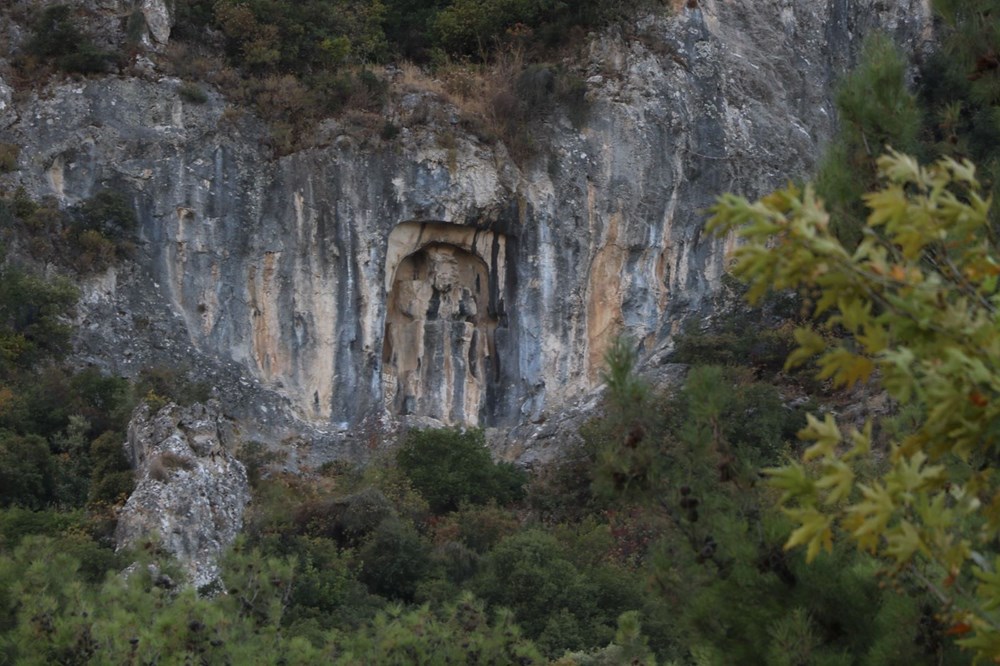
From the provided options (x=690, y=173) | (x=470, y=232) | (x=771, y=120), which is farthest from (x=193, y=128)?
(x=771, y=120)

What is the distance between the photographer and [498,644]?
41.9ft

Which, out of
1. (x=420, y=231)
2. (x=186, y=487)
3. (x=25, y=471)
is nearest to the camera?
(x=186, y=487)

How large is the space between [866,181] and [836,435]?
3109mm

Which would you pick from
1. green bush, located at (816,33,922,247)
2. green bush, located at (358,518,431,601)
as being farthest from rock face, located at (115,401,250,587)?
green bush, located at (816,33,922,247)

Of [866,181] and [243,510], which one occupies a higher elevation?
[866,181]

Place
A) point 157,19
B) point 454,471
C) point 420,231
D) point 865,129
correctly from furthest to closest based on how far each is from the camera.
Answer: point 157,19
point 420,231
point 454,471
point 865,129

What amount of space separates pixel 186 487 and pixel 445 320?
32.9 ft

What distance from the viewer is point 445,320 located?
102ft

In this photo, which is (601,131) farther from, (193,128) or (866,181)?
(866,181)

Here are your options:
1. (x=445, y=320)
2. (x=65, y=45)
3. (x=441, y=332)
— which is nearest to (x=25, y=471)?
(x=441, y=332)

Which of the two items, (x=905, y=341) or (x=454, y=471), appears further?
(x=454, y=471)

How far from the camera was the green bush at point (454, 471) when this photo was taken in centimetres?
2653

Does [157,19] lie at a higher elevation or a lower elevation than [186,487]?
higher

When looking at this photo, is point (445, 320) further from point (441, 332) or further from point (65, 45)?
point (65, 45)
